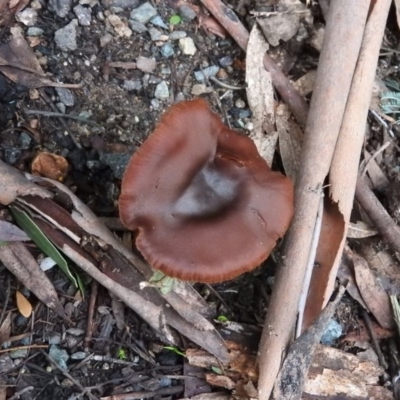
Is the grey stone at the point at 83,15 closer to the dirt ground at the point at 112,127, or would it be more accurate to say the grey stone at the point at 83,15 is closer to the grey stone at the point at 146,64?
the dirt ground at the point at 112,127

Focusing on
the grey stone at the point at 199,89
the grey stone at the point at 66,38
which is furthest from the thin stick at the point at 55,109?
the grey stone at the point at 199,89

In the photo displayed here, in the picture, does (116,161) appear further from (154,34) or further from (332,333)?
(332,333)

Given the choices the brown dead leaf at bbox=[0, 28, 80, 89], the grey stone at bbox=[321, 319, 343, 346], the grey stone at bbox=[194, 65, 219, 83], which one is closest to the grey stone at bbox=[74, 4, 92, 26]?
the brown dead leaf at bbox=[0, 28, 80, 89]

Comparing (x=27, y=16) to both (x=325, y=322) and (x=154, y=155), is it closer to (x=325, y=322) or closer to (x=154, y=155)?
(x=154, y=155)

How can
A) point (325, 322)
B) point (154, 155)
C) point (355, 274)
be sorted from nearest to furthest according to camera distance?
point (154, 155), point (325, 322), point (355, 274)


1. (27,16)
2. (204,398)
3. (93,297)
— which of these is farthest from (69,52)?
(204,398)
